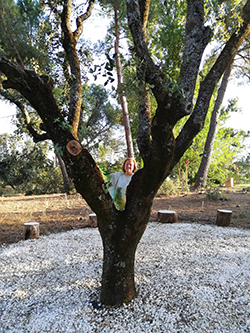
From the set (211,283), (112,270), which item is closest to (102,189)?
(112,270)

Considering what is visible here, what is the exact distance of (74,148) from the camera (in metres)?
1.83

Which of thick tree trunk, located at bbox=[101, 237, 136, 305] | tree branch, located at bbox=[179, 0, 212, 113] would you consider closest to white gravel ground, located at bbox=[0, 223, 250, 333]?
thick tree trunk, located at bbox=[101, 237, 136, 305]

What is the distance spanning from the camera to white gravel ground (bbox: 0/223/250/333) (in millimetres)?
1806

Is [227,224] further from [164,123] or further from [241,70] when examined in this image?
[241,70]

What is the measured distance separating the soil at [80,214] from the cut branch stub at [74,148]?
2850 mm

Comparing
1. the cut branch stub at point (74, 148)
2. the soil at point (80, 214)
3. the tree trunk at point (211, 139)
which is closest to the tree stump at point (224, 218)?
the soil at point (80, 214)

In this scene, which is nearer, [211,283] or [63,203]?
[211,283]

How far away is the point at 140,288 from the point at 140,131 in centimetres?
153

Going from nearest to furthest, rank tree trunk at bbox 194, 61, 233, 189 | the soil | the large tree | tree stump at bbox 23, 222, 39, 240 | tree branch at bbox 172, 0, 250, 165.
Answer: the large tree, tree branch at bbox 172, 0, 250, 165, tree stump at bbox 23, 222, 39, 240, the soil, tree trunk at bbox 194, 61, 233, 189

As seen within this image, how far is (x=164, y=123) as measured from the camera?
1.76 metres

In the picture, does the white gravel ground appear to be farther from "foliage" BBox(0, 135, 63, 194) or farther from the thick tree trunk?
"foliage" BBox(0, 135, 63, 194)

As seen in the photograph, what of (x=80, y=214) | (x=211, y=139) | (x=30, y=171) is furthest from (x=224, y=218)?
(x=30, y=171)

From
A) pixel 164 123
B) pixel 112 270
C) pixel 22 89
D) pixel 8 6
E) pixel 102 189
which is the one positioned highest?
pixel 8 6

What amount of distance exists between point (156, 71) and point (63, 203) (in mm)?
5878
